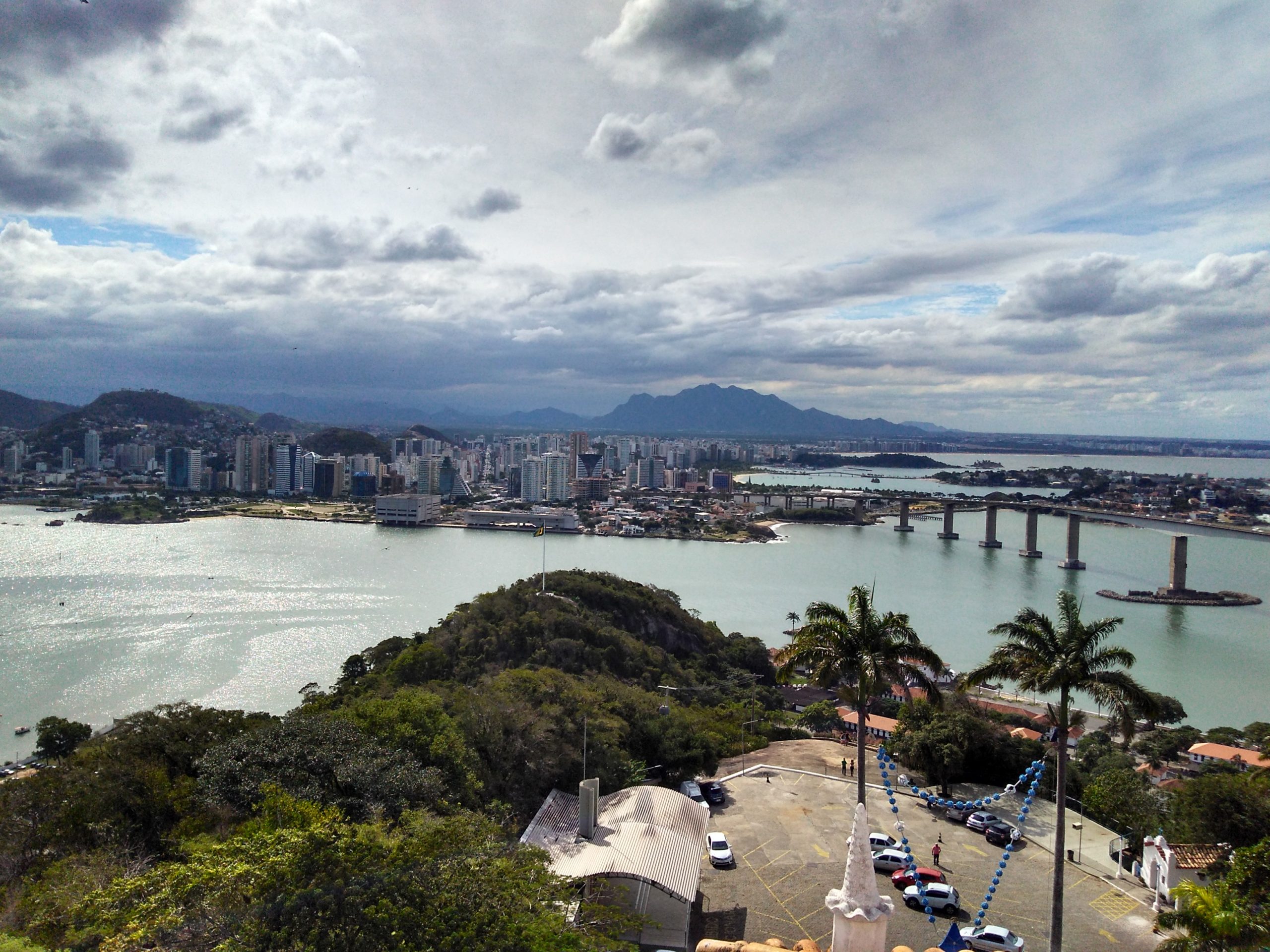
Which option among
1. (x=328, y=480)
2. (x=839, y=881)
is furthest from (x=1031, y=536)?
(x=328, y=480)

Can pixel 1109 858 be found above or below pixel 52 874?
below

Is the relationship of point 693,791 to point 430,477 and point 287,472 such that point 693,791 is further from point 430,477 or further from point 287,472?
point 287,472

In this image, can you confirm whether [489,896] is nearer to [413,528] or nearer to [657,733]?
[657,733]

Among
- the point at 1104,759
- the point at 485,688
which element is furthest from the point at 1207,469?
the point at 485,688

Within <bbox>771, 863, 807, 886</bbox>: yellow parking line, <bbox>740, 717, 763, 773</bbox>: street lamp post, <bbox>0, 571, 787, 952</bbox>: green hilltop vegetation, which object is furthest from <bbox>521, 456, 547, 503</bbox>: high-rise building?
<bbox>771, 863, 807, 886</bbox>: yellow parking line

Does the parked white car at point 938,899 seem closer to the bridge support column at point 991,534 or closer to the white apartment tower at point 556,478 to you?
the bridge support column at point 991,534

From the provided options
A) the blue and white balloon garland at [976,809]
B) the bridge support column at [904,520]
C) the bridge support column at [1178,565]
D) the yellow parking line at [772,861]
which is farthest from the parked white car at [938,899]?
the bridge support column at [904,520]

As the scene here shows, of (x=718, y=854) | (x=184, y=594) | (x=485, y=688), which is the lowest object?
(x=184, y=594)
